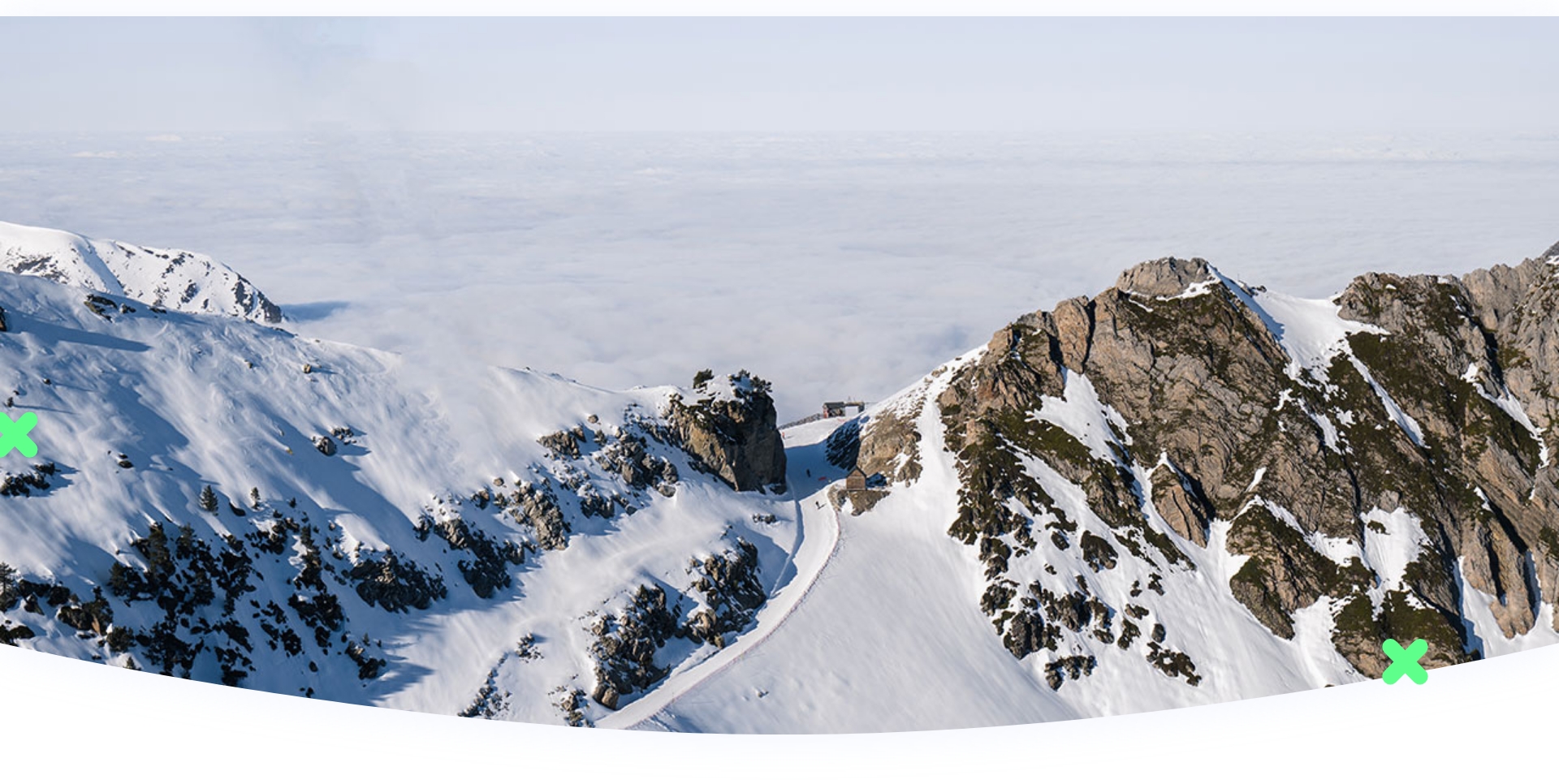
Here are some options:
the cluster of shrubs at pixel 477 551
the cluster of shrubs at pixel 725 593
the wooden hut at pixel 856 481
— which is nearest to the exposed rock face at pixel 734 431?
the wooden hut at pixel 856 481

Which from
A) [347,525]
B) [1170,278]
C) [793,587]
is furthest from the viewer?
[1170,278]

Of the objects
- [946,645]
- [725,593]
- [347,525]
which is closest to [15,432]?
[347,525]

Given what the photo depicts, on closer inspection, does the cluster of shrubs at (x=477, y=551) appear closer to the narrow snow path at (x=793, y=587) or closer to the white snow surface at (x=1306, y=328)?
the narrow snow path at (x=793, y=587)

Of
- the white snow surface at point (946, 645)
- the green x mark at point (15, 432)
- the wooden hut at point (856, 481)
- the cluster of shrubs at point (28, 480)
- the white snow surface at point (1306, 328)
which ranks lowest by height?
the white snow surface at point (946, 645)

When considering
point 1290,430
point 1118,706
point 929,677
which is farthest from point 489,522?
point 1290,430

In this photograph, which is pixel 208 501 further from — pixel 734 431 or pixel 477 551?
pixel 734 431

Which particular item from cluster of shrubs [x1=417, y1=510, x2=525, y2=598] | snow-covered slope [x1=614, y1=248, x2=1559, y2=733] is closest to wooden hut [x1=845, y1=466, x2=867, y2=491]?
snow-covered slope [x1=614, y1=248, x2=1559, y2=733]
